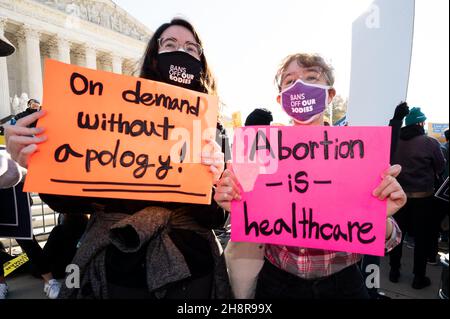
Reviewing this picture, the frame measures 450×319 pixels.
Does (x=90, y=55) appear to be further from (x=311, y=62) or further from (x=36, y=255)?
(x=311, y=62)

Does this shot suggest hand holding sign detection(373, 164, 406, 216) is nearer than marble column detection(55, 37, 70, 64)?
Yes

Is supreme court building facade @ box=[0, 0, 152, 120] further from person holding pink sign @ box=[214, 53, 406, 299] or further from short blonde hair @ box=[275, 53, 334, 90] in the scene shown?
person holding pink sign @ box=[214, 53, 406, 299]

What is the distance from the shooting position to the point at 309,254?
1075 millimetres

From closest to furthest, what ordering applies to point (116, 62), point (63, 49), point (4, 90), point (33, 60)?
1. point (4, 90)
2. point (33, 60)
3. point (63, 49)
4. point (116, 62)

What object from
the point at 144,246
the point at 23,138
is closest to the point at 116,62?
the point at 23,138

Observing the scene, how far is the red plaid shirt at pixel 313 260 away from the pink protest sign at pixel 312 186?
7 centimetres

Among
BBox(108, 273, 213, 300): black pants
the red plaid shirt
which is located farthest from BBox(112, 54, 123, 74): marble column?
the red plaid shirt

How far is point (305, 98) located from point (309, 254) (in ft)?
2.20

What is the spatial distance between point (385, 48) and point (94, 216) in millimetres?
2339

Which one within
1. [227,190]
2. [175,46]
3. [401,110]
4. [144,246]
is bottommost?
[144,246]

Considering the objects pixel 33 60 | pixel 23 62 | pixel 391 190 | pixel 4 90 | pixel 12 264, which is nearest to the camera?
pixel 391 190

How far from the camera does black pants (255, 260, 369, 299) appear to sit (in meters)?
1.02

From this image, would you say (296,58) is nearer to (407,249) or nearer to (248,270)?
(248,270)

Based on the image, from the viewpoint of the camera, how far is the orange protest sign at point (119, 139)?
3.38 feet
